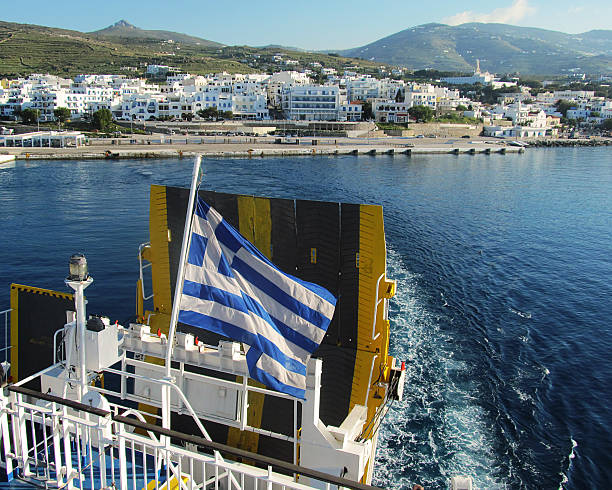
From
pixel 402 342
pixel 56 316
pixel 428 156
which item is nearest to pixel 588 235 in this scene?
pixel 402 342

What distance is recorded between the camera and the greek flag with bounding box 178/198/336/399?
4.66 m

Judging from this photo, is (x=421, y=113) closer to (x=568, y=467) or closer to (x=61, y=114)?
(x=61, y=114)

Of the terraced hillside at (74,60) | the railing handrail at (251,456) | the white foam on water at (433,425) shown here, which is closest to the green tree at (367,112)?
the terraced hillside at (74,60)

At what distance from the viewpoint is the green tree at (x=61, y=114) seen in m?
75.6

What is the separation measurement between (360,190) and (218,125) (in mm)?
48902

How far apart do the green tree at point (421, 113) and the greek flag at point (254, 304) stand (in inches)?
3636

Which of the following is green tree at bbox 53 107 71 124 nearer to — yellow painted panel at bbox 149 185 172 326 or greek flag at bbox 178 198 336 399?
yellow painted panel at bbox 149 185 172 326

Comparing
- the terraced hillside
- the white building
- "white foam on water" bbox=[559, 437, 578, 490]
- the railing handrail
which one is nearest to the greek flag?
the railing handrail

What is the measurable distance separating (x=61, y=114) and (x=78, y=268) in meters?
80.8

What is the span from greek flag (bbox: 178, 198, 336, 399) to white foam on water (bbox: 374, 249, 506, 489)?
207 inches

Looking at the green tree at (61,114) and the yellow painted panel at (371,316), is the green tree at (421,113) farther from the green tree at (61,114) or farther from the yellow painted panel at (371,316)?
the yellow painted panel at (371,316)

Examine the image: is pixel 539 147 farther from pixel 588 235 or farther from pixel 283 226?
pixel 283 226

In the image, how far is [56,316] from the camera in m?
6.35

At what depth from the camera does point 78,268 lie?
15.2 ft
